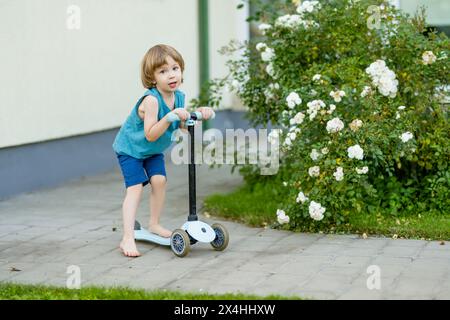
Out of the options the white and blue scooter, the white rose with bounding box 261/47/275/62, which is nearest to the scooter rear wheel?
Answer: the white and blue scooter

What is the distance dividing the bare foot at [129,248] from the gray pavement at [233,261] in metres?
0.06

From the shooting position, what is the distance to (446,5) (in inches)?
406

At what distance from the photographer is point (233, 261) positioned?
19.4 feet

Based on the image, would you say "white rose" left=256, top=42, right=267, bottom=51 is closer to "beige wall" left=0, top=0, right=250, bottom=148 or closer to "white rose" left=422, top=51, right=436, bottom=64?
"white rose" left=422, top=51, right=436, bottom=64

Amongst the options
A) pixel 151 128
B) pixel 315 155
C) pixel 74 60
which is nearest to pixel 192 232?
pixel 151 128

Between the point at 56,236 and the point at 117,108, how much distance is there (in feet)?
11.3

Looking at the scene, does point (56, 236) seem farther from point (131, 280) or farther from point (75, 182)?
point (75, 182)

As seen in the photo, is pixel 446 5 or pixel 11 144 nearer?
pixel 11 144

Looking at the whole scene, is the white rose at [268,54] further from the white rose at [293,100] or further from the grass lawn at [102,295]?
the grass lawn at [102,295]

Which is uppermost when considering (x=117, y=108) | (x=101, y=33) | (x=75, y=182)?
(x=101, y=33)

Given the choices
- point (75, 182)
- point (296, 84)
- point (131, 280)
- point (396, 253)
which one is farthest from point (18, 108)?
point (396, 253)

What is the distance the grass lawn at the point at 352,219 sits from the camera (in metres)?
→ 6.53

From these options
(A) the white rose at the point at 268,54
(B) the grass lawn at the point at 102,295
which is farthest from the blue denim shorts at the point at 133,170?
(A) the white rose at the point at 268,54

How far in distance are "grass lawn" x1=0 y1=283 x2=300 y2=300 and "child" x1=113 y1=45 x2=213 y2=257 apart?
95cm
